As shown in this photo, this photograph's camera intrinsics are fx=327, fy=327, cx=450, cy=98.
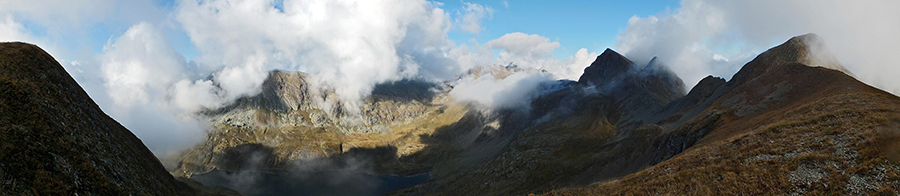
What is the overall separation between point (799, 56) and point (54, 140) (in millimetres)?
167285

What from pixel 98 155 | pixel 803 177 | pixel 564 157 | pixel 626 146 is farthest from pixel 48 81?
pixel 564 157

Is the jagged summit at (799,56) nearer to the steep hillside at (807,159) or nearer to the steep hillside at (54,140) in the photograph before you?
the steep hillside at (807,159)

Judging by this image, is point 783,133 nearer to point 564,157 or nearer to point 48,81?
point 564,157

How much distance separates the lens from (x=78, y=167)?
38781 mm

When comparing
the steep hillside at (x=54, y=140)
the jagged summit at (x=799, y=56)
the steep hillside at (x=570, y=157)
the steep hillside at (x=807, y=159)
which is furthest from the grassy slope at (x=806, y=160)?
the jagged summit at (x=799, y=56)

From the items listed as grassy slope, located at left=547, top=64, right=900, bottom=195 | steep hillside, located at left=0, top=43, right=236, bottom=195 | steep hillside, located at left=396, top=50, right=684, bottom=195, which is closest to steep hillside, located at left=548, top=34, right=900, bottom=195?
grassy slope, located at left=547, top=64, right=900, bottom=195

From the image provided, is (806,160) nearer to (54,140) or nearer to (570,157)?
(54,140)

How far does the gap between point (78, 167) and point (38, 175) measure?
951 centimetres

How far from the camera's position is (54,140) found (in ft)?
128

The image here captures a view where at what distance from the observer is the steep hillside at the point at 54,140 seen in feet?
101

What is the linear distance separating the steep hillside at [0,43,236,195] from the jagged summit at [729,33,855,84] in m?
143

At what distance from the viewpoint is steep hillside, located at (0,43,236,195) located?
3077 centimetres

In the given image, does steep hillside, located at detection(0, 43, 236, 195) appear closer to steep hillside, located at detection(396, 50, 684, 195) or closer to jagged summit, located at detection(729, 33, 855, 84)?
steep hillside, located at detection(396, 50, 684, 195)

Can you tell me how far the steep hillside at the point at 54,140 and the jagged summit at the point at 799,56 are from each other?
14331 centimetres
